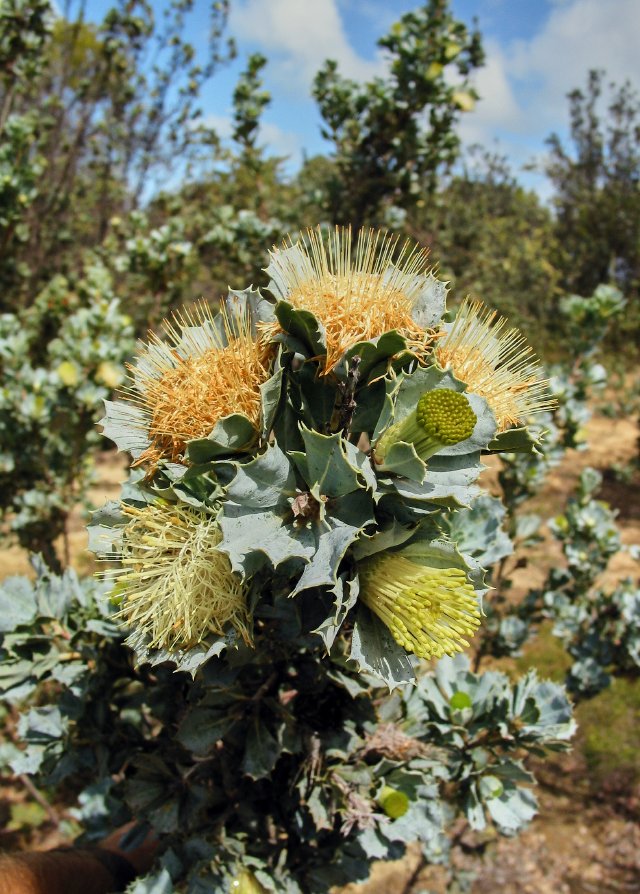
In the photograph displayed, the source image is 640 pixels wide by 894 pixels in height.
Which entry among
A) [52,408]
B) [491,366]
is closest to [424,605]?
[491,366]

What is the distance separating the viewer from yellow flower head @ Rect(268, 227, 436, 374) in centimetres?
111

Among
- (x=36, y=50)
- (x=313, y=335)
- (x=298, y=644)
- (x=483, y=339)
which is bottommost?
(x=298, y=644)

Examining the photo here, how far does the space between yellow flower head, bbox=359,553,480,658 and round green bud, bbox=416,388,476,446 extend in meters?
0.22

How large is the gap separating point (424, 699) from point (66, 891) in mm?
1090

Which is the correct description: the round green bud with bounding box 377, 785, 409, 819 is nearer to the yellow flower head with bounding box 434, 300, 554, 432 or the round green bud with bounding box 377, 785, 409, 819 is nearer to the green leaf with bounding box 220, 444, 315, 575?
the green leaf with bounding box 220, 444, 315, 575

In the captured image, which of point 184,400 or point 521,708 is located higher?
point 184,400

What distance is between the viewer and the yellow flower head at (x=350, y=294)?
1.11 metres

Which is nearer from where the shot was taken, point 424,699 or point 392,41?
point 424,699

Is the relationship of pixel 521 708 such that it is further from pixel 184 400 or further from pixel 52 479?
pixel 52 479

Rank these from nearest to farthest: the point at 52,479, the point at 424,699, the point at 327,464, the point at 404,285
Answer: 1. the point at 327,464
2. the point at 404,285
3. the point at 424,699
4. the point at 52,479

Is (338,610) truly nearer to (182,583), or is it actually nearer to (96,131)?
(182,583)

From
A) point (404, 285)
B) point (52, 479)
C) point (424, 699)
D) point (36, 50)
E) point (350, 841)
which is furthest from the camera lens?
point (36, 50)

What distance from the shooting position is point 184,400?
1.15m

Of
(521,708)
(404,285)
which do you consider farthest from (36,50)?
(521,708)
